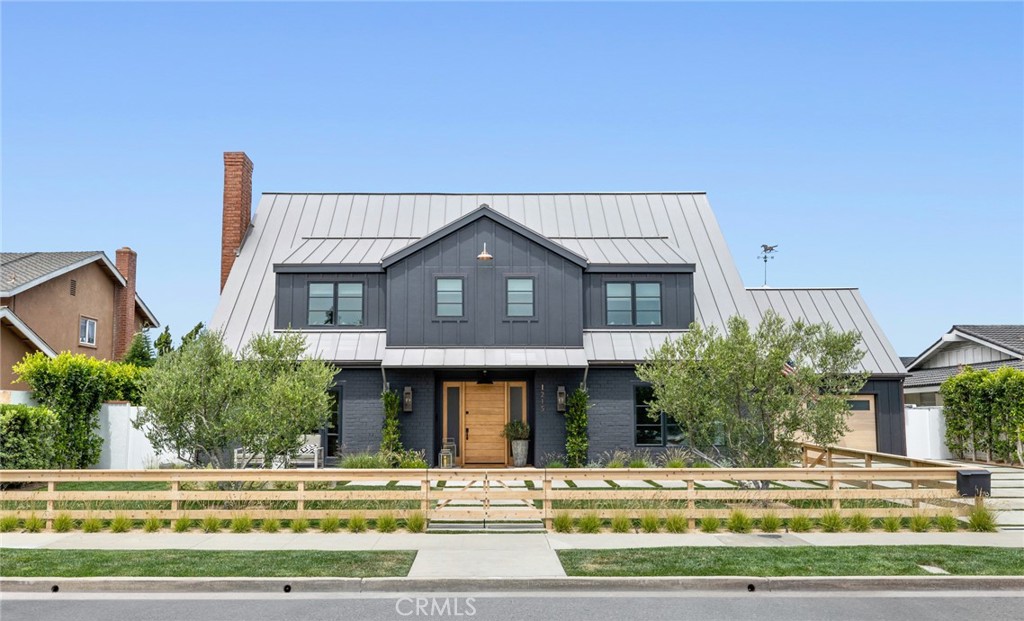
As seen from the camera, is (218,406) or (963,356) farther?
(963,356)

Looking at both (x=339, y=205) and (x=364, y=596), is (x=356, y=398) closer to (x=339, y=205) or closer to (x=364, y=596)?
(x=339, y=205)

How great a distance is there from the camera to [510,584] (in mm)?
9438

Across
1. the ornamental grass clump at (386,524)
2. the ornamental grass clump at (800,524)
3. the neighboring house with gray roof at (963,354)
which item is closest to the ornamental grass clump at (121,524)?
the ornamental grass clump at (386,524)

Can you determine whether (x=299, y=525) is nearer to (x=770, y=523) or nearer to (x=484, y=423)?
(x=770, y=523)

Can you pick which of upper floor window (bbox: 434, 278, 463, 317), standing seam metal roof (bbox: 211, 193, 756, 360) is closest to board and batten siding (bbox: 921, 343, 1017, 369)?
standing seam metal roof (bbox: 211, 193, 756, 360)

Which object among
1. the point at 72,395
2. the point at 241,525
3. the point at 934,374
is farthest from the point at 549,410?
the point at 934,374

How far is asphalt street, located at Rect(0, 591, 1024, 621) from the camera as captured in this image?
8.30 meters

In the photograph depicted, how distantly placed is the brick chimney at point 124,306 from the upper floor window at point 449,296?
60.5ft

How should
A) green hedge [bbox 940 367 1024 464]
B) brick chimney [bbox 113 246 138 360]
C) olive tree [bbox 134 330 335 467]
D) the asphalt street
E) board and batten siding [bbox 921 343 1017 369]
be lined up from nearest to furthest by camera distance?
the asphalt street → olive tree [bbox 134 330 335 467] → green hedge [bbox 940 367 1024 464] → board and batten siding [bbox 921 343 1017 369] → brick chimney [bbox 113 246 138 360]

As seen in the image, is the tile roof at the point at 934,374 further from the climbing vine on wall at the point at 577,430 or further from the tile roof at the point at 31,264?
the tile roof at the point at 31,264

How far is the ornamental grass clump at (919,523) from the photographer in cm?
1288

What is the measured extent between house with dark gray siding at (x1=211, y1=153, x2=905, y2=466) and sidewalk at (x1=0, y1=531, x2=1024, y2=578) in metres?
9.45

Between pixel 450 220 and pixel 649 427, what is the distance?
10.9 metres

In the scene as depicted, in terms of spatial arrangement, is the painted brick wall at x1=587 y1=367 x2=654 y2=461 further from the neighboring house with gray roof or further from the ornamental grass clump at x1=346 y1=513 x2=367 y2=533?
the neighboring house with gray roof
